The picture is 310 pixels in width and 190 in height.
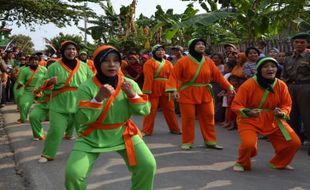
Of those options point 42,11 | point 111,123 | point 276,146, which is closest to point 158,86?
point 276,146

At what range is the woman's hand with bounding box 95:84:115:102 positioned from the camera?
12.4ft

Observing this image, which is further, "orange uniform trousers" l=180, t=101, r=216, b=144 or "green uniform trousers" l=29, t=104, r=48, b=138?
"green uniform trousers" l=29, t=104, r=48, b=138

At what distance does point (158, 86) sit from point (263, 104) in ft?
11.6

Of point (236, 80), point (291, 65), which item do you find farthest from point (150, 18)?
point (291, 65)

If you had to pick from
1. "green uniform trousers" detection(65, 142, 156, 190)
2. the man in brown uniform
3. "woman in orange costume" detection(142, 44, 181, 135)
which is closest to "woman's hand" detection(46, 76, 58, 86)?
"woman in orange costume" detection(142, 44, 181, 135)

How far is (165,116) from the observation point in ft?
30.5

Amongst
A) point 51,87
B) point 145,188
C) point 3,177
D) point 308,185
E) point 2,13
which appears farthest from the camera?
point 2,13

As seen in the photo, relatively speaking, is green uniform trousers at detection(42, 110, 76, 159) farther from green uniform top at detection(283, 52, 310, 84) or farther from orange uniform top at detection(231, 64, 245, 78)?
orange uniform top at detection(231, 64, 245, 78)

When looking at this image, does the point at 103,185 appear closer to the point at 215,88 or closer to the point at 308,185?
the point at 308,185

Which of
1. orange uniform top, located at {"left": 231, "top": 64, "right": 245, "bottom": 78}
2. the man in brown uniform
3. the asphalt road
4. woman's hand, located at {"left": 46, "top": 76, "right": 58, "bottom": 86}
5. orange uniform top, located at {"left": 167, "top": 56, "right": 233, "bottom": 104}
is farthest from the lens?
orange uniform top, located at {"left": 231, "top": 64, "right": 245, "bottom": 78}

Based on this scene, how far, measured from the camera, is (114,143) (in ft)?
13.6

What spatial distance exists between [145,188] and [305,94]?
422 cm

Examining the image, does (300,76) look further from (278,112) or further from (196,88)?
(278,112)

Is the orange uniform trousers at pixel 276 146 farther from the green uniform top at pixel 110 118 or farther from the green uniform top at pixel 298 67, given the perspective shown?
the green uniform top at pixel 110 118
